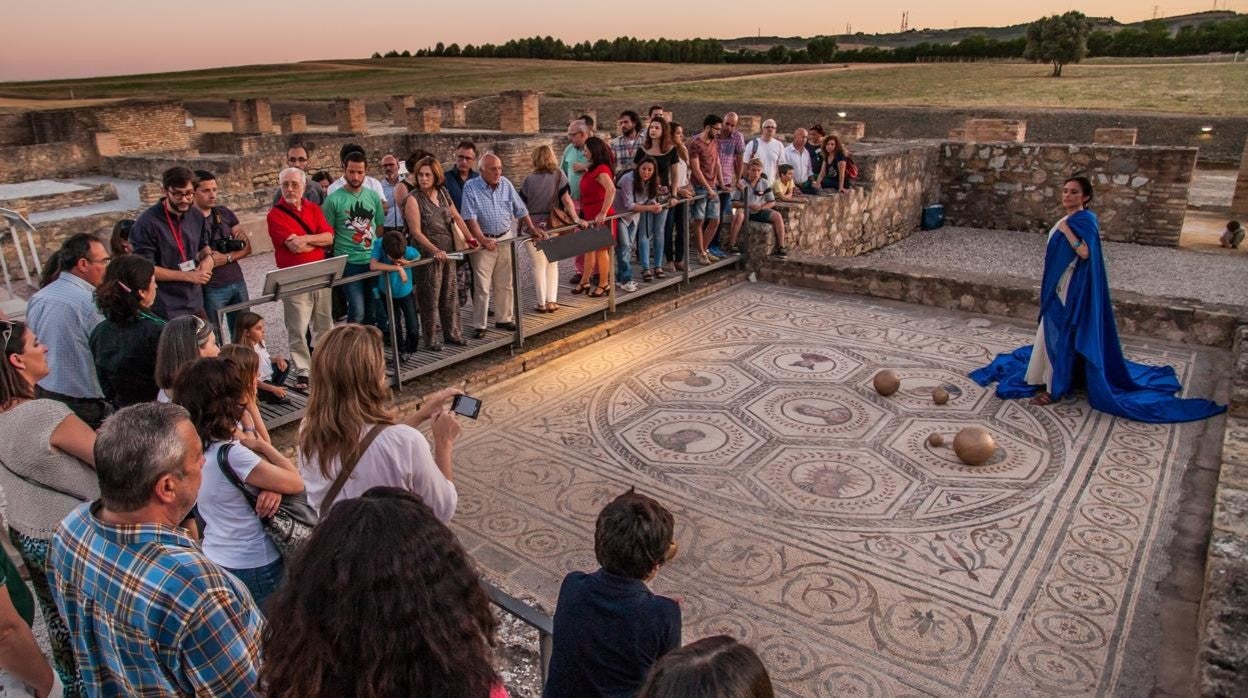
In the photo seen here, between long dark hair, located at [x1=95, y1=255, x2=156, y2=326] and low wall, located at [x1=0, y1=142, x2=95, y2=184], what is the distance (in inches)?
745

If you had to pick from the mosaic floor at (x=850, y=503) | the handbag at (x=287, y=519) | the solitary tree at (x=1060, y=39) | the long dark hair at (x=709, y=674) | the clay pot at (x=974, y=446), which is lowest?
the mosaic floor at (x=850, y=503)

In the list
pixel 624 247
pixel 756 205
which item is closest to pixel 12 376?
pixel 624 247

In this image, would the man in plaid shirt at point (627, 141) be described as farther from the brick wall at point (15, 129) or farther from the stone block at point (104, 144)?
the brick wall at point (15, 129)

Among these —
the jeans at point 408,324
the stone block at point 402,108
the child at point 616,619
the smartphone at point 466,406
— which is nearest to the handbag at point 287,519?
the smartphone at point 466,406

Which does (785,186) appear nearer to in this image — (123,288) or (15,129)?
(123,288)

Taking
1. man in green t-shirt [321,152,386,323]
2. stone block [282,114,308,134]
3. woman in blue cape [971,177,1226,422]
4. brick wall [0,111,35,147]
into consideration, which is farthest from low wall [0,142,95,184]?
woman in blue cape [971,177,1226,422]

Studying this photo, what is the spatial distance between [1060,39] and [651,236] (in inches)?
1685

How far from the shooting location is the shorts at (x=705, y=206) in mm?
8742

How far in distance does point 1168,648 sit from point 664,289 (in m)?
5.72

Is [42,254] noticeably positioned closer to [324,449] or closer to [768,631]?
[324,449]

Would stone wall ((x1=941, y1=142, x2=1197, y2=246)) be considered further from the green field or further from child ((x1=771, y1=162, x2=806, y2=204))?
the green field

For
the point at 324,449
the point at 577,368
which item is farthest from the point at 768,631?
the point at 577,368

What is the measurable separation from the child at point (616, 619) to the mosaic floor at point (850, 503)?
1504mm

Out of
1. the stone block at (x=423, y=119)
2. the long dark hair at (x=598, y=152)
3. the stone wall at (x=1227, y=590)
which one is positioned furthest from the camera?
the stone block at (x=423, y=119)
